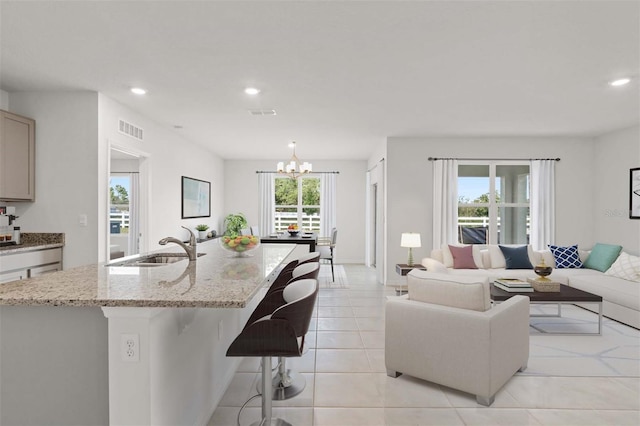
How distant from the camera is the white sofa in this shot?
13.7 feet

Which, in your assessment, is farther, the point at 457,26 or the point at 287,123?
the point at 287,123

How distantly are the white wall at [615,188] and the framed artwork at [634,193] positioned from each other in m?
0.07

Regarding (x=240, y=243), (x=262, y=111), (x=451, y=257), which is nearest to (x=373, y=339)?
(x=240, y=243)

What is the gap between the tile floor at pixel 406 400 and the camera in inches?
90.3

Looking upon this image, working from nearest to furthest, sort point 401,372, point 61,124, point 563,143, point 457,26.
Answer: point 457,26 < point 401,372 < point 61,124 < point 563,143

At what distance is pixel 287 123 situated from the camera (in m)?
Result: 5.29

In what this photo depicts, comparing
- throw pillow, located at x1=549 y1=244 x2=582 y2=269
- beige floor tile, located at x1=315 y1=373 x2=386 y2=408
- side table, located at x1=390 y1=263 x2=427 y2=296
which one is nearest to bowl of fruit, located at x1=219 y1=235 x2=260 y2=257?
beige floor tile, located at x1=315 y1=373 x2=386 y2=408

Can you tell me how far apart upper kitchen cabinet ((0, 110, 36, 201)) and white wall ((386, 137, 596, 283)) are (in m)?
4.85

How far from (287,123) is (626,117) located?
458 centimetres

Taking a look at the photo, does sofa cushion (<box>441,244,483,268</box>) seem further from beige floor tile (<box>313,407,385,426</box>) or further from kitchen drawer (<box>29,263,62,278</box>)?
kitchen drawer (<box>29,263,62,278</box>)

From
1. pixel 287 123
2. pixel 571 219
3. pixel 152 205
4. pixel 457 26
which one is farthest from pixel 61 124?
pixel 571 219

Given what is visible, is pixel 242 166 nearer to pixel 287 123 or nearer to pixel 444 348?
pixel 287 123

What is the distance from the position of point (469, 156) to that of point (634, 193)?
7.63ft

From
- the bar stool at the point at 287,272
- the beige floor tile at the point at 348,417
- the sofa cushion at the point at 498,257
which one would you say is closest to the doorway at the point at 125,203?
the bar stool at the point at 287,272
